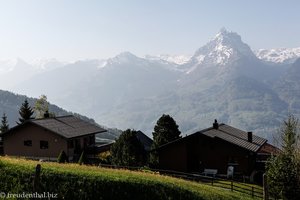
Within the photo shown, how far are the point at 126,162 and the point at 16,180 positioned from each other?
96.3ft

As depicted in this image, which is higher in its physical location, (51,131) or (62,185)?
(51,131)

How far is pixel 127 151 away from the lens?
A: 53.1 meters

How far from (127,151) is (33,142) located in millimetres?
20813

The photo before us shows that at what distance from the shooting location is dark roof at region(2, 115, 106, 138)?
65625 mm

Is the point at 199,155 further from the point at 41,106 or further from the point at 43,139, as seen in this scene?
the point at 41,106

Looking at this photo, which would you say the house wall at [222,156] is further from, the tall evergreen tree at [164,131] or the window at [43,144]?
the window at [43,144]

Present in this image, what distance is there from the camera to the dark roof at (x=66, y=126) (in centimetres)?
6562

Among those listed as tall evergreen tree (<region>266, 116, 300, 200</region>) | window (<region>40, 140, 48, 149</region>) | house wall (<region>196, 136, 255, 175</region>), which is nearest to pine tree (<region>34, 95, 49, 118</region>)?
window (<region>40, 140, 48, 149</region>)

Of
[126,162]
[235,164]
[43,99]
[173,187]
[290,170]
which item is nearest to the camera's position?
[173,187]

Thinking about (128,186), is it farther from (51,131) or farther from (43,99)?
(43,99)

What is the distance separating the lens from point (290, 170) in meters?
35.8

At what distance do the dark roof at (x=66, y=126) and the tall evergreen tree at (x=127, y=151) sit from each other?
12.9m

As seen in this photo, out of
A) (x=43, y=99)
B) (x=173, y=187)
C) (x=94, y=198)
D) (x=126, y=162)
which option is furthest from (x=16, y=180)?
(x=43, y=99)

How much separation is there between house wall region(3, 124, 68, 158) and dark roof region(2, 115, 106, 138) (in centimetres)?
94
